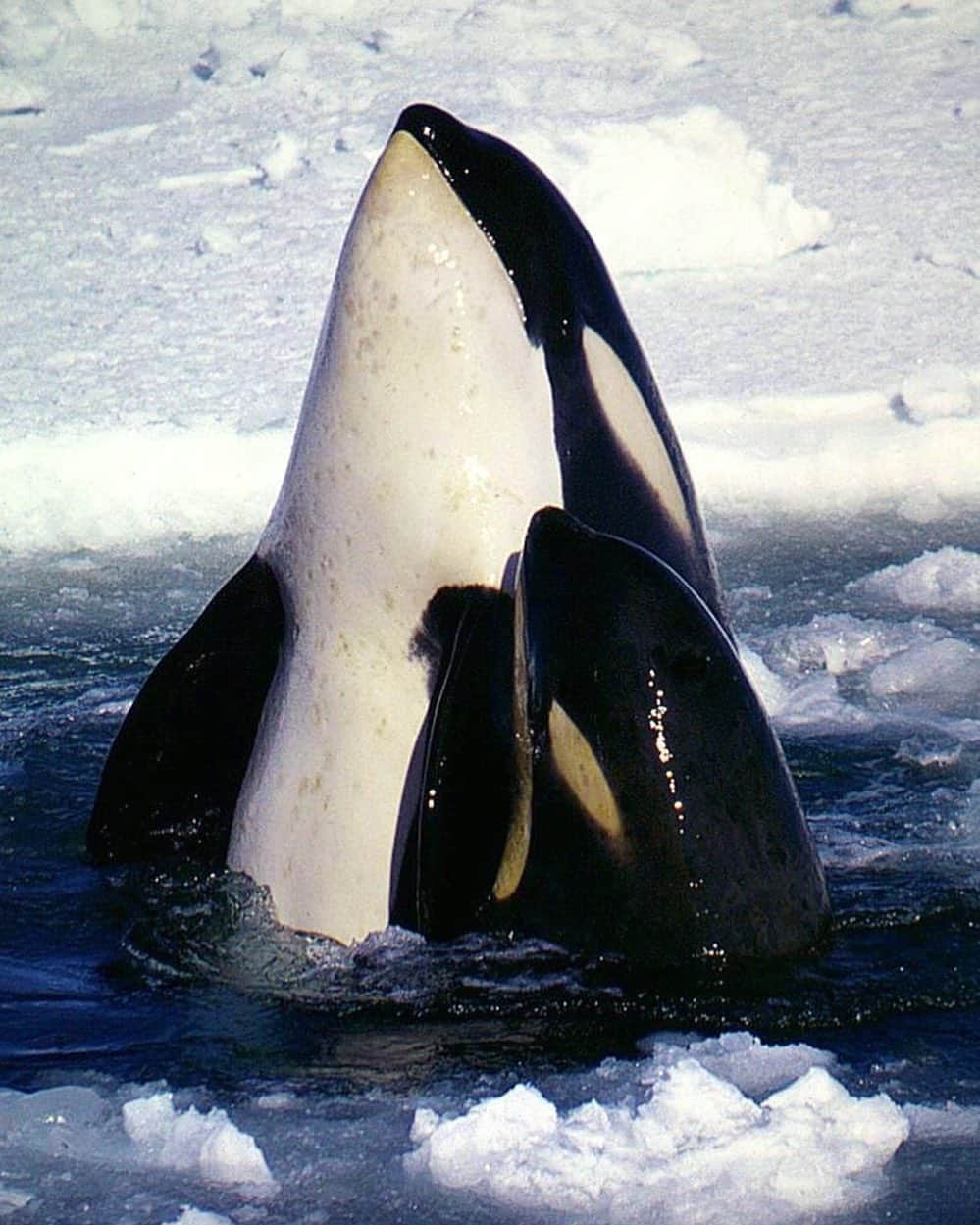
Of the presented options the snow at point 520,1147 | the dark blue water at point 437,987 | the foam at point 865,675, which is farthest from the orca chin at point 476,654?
the foam at point 865,675

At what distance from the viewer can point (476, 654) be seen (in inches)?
180

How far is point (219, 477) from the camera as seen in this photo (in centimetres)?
987

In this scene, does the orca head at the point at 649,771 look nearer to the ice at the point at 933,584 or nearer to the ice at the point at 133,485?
the ice at the point at 933,584

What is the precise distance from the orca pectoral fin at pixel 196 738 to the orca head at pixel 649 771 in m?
0.95

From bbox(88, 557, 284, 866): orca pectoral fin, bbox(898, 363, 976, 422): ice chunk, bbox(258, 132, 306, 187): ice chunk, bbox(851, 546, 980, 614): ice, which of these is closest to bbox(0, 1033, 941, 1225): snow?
bbox(88, 557, 284, 866): orca pectoral fin

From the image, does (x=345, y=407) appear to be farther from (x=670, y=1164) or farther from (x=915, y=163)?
(x=915, y=163)

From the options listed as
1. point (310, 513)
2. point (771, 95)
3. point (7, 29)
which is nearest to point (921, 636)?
point (310, 513)

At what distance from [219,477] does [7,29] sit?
9942mm

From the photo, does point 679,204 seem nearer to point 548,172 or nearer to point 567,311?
point 548,172

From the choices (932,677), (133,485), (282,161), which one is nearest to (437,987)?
(932,677)

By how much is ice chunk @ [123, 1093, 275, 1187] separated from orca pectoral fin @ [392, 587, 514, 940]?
1.01 m

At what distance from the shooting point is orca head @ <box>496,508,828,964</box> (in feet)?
14.1

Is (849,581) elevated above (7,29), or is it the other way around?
(7,29)

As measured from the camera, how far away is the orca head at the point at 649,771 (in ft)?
14.1
